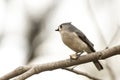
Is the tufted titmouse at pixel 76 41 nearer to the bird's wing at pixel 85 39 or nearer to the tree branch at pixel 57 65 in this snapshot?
the bird's wing at pixel 85 39

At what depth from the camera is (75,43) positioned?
2859 mm

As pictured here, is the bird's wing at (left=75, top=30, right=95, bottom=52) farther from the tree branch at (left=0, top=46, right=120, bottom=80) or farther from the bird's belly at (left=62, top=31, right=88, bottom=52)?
the tree branch at (left=0, top=46, right=120, bottom=80)

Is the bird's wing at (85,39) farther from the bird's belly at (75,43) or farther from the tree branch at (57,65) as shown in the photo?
the tree branch at (57,65)

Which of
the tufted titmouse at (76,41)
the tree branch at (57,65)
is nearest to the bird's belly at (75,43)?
the tufted titmouse at (76,41)

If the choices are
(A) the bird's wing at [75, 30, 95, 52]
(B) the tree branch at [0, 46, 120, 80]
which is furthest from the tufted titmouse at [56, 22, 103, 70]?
(B) the tree branch at [0, 46, 120, 80]

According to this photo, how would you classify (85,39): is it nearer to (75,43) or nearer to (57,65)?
(75,43)

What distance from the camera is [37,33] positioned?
20.2 ft

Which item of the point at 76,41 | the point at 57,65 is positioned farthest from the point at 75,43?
the point at 57,65

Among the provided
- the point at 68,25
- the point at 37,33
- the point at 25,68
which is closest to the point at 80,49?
the point at 68,25

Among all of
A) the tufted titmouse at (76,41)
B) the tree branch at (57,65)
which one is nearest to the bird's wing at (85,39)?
the tufted titmouse at (76,41)

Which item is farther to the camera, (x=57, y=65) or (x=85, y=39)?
(x=85, y=39)

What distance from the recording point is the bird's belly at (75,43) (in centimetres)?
284

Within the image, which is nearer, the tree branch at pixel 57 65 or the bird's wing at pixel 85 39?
the tree branch at pixel 57 65

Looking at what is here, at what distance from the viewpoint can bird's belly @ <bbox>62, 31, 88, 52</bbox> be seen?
284 centimetres
